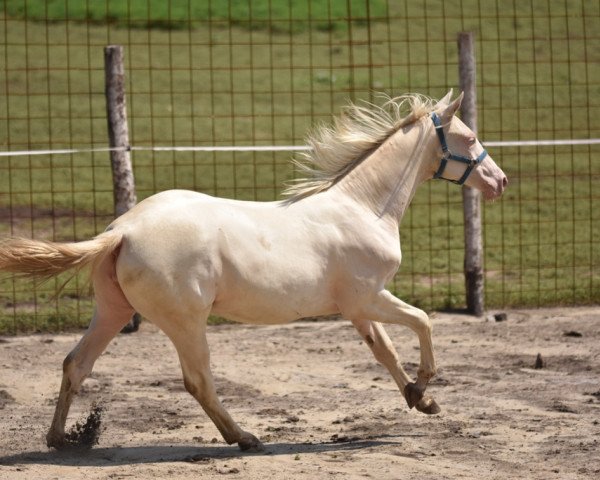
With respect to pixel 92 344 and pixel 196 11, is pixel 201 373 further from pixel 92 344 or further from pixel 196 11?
pixel 196 11

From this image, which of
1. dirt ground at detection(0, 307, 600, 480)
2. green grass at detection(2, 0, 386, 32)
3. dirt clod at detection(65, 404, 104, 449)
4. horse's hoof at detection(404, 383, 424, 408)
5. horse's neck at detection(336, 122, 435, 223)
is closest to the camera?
dirt ground at detection(0, 307, 600, 480)

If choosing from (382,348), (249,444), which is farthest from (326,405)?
(249,444)

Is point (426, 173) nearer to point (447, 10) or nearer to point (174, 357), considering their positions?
point (174, 357)

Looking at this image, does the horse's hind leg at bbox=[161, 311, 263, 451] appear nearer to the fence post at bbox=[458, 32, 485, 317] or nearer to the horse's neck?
the horse's neck

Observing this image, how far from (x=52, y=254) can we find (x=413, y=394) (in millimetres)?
2150

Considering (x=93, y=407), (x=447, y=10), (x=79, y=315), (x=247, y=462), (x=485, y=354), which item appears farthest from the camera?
(x=447, y=10)

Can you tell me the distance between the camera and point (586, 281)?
39.7ft

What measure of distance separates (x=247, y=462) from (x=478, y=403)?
1942 mm

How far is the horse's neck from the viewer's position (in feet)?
23.3

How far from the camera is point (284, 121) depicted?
742 inches

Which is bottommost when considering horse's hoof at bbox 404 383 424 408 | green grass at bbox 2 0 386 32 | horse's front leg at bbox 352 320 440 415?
horse's hoof at bbox 404 383 424 408

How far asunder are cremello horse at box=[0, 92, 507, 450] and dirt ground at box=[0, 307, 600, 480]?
342 millimetres

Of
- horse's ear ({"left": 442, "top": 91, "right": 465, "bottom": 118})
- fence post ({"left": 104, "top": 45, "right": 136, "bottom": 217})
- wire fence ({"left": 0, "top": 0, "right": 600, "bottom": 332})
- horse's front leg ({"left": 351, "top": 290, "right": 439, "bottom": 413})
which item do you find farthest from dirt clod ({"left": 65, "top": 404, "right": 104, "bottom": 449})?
fence post ({"left": 104, "top": 45, "right": 136, "bottom": 217})

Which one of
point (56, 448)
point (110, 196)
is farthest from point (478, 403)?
point (110, 196)
